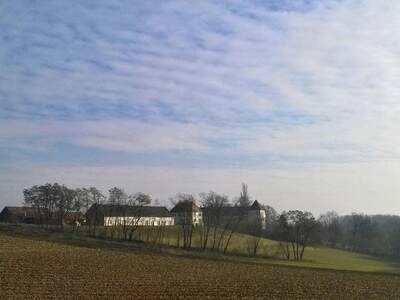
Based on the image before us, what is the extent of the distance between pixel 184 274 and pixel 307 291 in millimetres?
11817

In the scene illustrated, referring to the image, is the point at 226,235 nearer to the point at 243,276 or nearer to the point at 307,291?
the point at 243,276

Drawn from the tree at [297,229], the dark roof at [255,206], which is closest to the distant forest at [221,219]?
the tree at [297,229]

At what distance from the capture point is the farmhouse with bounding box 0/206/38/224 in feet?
455

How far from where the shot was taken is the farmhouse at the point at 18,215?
139 meters

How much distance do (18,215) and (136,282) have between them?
400 ft

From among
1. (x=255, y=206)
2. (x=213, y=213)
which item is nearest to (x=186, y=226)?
(x=213, y=213)

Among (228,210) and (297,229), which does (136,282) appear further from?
(228,210)

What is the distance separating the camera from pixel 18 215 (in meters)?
152

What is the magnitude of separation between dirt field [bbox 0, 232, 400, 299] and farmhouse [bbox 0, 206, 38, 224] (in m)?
83.6

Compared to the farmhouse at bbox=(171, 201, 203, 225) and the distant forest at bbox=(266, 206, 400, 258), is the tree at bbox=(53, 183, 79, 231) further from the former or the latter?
the distant forest at bbox=(266, 206, 400, 258)

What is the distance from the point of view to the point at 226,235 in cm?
12269

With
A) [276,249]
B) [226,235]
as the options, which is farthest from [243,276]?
[226,235]

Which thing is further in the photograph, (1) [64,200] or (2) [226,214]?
(2) [226,214]

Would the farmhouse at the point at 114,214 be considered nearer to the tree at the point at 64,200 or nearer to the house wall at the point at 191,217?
the tree at the point at 64,200
